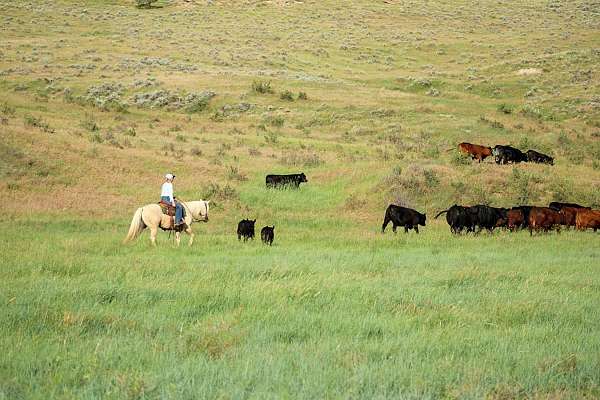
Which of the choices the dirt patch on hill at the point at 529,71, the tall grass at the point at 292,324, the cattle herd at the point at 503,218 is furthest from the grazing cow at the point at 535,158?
the dirt patch on hill at the point at 529,71

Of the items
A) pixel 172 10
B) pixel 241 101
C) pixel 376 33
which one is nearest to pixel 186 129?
pixel 241 101

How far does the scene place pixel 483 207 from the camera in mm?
19703

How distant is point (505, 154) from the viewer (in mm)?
30641

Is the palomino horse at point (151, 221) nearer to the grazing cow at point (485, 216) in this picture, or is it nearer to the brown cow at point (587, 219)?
the grazing cow at point (485, 216)

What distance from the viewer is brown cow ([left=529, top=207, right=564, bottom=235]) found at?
19609 millimetres

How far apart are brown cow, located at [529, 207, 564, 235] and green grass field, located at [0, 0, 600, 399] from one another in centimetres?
71

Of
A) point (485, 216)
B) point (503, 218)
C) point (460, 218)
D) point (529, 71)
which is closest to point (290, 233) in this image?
point (460, 218)

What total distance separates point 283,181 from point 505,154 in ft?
36.4

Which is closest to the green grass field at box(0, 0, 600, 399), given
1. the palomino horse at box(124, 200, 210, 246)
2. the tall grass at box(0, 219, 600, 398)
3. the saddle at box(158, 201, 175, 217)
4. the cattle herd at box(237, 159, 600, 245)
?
the tall grass at box(0, 219, 600, 398)

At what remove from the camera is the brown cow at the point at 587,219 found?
2000 centimetres

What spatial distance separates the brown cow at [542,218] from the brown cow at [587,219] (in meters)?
0.72

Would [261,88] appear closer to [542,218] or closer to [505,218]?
[505,218]

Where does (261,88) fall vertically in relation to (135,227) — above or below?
above

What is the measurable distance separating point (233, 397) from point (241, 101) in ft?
154
